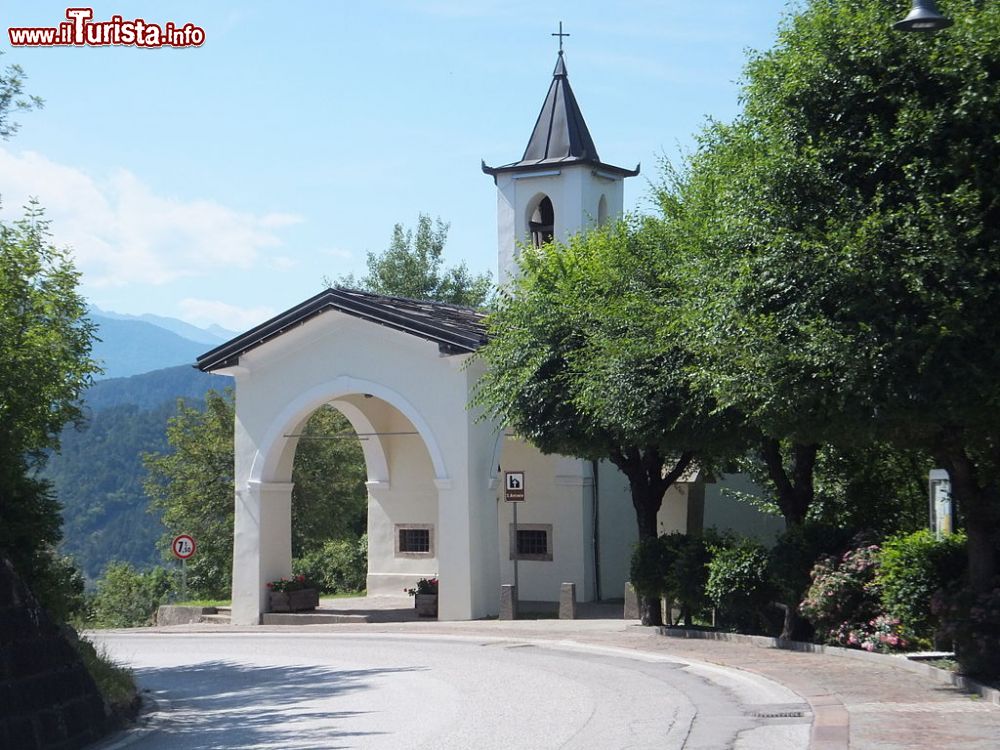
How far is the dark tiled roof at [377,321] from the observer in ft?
84.0

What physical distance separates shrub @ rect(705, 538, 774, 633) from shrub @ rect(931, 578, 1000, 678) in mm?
4905

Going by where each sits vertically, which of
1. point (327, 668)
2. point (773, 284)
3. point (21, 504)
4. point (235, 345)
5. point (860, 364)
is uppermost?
point (235, 345)

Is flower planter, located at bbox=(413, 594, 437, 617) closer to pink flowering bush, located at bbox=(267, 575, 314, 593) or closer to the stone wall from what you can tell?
pink flowering bush, located at bbox=(267, 575, 314, 593)

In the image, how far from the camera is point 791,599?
55.0 ft

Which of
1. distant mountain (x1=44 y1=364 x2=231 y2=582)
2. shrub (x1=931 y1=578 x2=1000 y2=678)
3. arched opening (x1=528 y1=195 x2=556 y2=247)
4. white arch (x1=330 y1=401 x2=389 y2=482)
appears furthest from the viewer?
distant mountain (x1=44 y1=364 x2=231 y2=582)

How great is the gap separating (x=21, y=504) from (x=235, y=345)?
14.2 m

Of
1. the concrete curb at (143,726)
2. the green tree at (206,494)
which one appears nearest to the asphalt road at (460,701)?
the concrete curb at (143,726)

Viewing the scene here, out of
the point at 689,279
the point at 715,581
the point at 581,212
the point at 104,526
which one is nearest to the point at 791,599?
the point at 715,581

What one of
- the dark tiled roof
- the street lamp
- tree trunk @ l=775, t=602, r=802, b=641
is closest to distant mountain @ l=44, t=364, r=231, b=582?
the dark tiled roof

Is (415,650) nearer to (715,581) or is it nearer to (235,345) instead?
(715,581)

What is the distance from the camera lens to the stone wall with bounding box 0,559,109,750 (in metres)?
10.2

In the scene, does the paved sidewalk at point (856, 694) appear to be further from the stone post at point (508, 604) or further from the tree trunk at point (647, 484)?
the stone post at point (508, 604)

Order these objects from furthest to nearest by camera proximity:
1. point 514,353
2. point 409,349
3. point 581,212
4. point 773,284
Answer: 1. point 581,212
2. point 409,349
3. point 514,353
4. point 773,284

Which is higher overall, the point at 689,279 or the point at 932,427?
the point at 689,279
